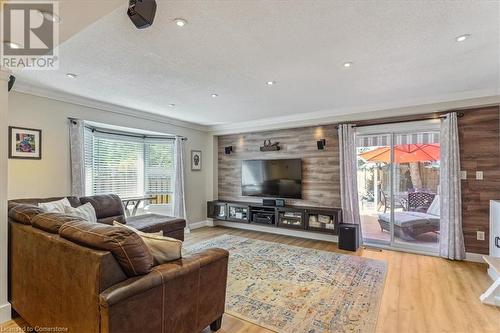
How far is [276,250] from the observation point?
14.0 ft

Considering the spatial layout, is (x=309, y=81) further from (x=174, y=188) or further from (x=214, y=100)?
(x=174, y=188)

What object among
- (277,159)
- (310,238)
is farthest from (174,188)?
(310,238)

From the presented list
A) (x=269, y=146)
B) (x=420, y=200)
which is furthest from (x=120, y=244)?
(x=420, y=200)

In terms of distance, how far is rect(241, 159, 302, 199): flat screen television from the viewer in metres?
5.23

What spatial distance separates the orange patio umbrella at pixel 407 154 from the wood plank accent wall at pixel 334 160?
0.40 meters

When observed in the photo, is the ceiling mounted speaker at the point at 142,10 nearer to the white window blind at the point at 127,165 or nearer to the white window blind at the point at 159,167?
the white window blind at the point at 127,165

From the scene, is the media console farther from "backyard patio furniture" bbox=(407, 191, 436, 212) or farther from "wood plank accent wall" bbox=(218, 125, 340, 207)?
"backyard patio furniture" bbox=(407, 191, 436, 212)

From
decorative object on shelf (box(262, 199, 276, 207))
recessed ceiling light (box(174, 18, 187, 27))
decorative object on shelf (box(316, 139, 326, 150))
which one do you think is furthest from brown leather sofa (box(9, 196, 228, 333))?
decorative object on shelf (box(316, 139, 326, 150))

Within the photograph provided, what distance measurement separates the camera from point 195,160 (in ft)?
20.1

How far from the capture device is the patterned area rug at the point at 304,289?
2.28 m

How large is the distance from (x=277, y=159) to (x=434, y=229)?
119 inches

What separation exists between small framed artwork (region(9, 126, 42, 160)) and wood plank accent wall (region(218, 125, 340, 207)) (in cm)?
376

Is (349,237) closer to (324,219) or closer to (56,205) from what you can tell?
(324,219)

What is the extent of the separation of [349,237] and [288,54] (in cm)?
323
